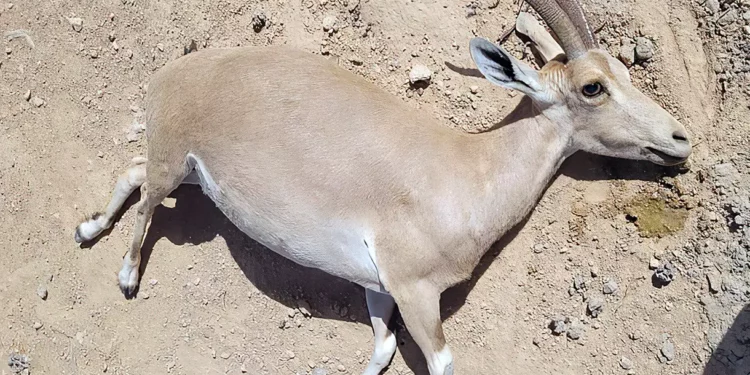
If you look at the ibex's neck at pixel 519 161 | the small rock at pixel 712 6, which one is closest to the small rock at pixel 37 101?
the ibex's neck at pixel 519 161

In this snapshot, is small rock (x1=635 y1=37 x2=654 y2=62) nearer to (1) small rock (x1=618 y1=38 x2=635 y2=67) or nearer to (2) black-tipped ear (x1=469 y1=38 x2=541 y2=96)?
(1) small rock (x1=618 y1=38 x2=635 y2=67)

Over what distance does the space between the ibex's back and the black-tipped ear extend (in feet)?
1.99

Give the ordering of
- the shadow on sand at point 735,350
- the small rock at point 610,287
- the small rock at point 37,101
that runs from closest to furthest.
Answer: the shadow on sand at point 735,350
the small rock at point 610,287
the small rock at point 37,101

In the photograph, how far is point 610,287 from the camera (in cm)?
575

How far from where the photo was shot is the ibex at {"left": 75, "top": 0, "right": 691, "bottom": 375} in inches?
194

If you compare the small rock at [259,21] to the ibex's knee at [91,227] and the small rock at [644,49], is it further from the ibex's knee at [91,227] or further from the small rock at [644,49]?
the small rock at [644,49]

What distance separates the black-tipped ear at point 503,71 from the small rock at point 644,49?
1129 mm

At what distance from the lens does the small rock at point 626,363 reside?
579 cm

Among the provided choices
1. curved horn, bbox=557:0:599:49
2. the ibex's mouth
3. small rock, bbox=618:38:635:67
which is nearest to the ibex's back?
curved horn, bbox=557:0:599:49

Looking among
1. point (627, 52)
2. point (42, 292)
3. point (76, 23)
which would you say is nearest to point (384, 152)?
point (627, 52)

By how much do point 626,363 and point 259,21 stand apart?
160 inches

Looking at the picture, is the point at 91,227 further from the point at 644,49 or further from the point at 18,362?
the point at 644,49

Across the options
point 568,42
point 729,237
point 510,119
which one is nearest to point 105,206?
point 510,119

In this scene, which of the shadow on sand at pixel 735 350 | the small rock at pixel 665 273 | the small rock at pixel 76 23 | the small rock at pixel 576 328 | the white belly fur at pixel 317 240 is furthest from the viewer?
the small rock at pixel 76 23
